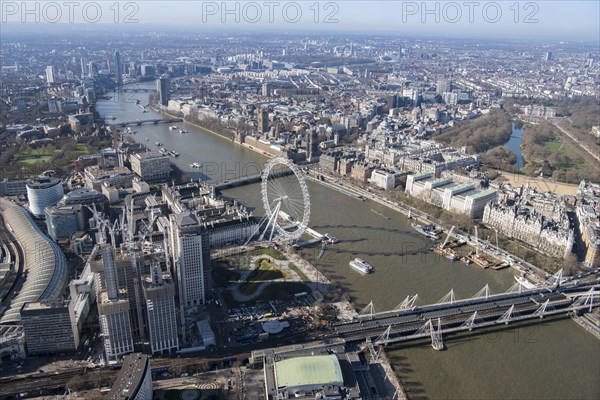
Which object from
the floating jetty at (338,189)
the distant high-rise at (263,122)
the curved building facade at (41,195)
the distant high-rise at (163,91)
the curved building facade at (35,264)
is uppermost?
the distant high-rise at (163,91)

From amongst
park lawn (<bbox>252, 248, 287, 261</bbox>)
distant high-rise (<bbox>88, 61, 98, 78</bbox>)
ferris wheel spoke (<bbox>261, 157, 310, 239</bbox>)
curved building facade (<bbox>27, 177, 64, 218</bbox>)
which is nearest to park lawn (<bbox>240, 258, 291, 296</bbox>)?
park lawn (<bbox>252, 248, 287, 261</bbox>)

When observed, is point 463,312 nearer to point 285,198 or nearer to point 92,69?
point 285,198

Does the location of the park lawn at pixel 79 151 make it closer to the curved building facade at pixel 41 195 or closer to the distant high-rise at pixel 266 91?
the curved building facade at pixel 41 195

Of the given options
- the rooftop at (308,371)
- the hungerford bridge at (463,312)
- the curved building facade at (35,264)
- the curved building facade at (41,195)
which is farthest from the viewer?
the curved building facade at (41,195)

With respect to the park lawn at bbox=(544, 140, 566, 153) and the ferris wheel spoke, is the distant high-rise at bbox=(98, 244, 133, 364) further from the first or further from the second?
the park lawn at bbox=(544, 140, 566, 153)

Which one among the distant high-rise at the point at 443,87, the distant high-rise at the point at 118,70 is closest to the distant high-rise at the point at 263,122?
the distant high-rise at the point at 443,87

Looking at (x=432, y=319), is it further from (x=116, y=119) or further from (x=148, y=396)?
(x=116, y=119)

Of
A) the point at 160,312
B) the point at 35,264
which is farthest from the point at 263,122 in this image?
the point at 160,312
